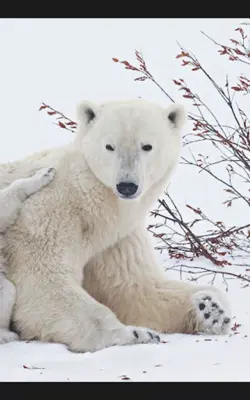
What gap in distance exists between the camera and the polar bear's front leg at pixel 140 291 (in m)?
4.19

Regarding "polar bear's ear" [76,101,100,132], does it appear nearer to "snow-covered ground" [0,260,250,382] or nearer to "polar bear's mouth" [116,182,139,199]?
"polar bear's mouth" [116,182,139,199]

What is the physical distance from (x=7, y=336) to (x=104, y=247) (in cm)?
70

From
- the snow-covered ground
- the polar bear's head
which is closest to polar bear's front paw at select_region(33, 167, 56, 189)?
the polar bear's head

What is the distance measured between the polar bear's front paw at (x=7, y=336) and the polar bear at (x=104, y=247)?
2.5 inches

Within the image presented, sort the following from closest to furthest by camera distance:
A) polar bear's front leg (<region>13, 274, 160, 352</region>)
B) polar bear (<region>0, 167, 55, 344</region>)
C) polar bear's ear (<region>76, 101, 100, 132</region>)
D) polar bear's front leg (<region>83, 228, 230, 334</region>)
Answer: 1. polar bear's front leg (<region>13, 274, 160, 352</region>)
2. polar bear (<region>0, 167, 55, 344</region>)
3. polar bear's front leg (<region>83, 228, 230, 334</region>)
4. polar bear's ear (<region>76, 101, 100, 132</region>)

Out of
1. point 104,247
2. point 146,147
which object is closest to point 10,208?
point 104,247

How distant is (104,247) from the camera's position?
14.0 ft

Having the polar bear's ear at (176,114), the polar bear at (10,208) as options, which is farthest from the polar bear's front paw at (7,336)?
the polar bear's ear at (176,114)

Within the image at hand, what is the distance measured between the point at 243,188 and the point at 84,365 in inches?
307

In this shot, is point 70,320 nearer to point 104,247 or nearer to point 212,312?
point 104,247

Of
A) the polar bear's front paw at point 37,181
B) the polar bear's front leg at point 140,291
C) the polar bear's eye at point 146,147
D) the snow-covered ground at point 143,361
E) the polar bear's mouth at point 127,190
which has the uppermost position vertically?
the polar bear's eye at point 146,147

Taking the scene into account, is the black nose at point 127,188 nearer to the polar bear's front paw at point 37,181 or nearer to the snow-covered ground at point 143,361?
the polar bear's front paw at point 37,181

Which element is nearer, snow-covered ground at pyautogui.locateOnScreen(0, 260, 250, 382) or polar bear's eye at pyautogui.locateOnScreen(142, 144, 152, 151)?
snow-covered ground at pyautogui.locateOnScreen(0, 260, 250, 382)

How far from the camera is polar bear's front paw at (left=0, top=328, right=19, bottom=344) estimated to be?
12.9 ft
